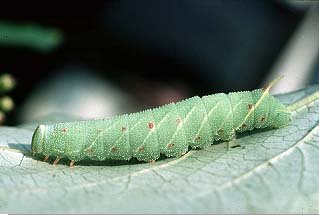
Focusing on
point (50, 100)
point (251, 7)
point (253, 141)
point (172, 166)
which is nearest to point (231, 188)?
point (172, 166)

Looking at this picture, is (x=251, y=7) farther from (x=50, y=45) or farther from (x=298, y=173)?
(x=298, y=173)

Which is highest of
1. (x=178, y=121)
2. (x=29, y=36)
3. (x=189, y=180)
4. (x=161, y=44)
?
(x=161, y=44)

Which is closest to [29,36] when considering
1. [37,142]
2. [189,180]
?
[37,142]

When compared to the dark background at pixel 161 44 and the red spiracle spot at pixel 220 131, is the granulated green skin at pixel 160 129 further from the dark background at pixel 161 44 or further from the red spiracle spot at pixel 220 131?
the dark background at pixel 161 44

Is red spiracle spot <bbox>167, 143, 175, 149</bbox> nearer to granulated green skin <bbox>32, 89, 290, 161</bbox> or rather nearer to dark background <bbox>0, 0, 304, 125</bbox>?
granulated green skin <bbox>32, 89, 290, 161</bbox>

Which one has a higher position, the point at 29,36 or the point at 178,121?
the point at 29,36

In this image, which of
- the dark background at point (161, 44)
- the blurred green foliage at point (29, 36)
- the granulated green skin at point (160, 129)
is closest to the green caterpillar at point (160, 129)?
the granulated green skin at point (160, 129)

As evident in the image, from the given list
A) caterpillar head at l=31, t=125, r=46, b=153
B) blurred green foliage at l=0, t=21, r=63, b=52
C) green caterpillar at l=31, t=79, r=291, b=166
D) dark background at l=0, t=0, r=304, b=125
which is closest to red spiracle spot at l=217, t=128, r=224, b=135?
green caterpillar at l=31, t=79, r=291, b=166

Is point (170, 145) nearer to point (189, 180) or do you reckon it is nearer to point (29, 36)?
point (189, 180)
